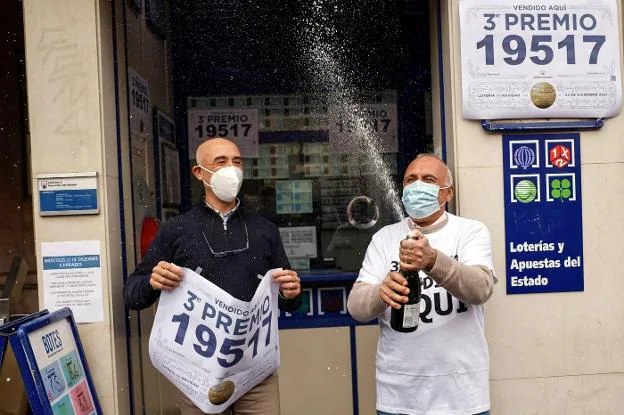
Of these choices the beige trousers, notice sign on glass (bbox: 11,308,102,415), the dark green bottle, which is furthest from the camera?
the beige trousers

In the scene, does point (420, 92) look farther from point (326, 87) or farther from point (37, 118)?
point (37, 118)

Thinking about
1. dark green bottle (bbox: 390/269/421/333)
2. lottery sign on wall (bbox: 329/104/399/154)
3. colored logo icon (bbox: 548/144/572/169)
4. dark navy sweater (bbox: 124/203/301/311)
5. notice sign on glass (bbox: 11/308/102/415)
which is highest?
lottery sign on wall (bbox: 329/104/399/154)

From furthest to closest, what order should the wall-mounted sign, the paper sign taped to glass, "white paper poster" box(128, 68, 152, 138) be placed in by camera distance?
"white paper poster" box(128, 68, 152, 138)
the wall-mounted sign
the paper sign taped to glass

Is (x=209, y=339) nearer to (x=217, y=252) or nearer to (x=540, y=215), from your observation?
(x=217, y=252)

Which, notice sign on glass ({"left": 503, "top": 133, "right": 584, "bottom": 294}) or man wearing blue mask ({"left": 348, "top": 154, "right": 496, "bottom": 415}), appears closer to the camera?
man wearing blue mask ({"left": 348, "top": 154, "right": 496, "bottom": 415})

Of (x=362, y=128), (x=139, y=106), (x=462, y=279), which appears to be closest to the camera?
(x=462, y=279)

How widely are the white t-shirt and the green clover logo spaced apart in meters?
0.87

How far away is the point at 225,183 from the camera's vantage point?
3182mm

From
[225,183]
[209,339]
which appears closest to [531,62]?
[225,183]

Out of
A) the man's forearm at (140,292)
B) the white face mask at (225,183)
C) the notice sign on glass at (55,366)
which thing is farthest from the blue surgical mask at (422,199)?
the notice sign on glass at (55,366)

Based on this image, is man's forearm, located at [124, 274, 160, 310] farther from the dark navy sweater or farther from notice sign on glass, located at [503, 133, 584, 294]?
notice sign on glass, located at [503, 133, 584, 294]

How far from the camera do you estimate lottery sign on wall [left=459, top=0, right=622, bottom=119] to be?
11.9 feet

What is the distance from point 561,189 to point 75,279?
2.66m

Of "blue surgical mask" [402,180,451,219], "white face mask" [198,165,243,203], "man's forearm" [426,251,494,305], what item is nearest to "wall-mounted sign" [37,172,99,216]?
"white face mask" [198,165,243,203]
